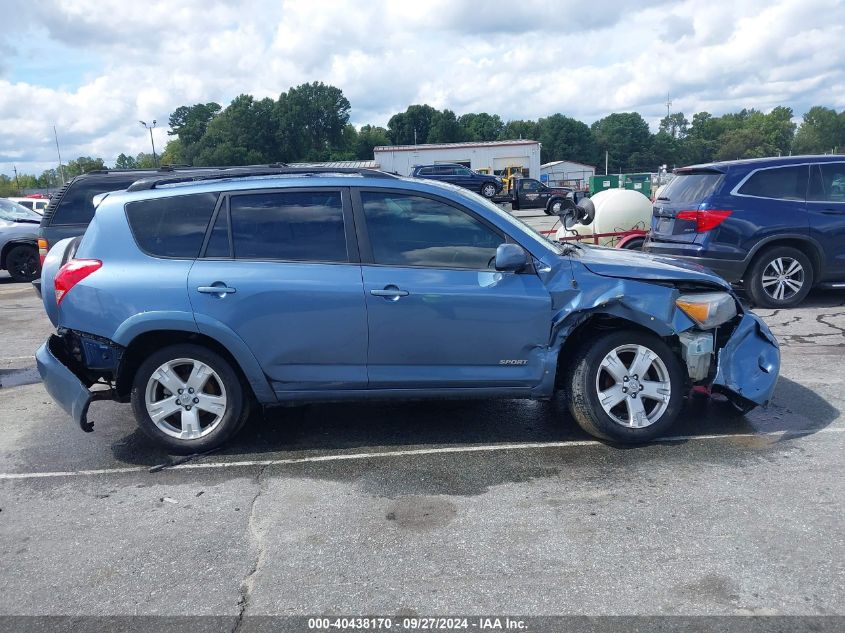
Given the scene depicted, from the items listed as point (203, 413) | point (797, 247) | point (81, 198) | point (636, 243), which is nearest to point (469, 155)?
point (636, 243)

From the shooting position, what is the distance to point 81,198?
10.1 m

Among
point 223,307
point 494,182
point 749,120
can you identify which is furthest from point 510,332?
point 749,120

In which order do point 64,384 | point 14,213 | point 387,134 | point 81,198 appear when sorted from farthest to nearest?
point 387,134
point 14,213
point 81,198
point 64,384

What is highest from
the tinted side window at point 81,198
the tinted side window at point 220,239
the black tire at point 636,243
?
the tinted side window at point 81,198

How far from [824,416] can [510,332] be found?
96.2 inches

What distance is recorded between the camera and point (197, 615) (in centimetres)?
298

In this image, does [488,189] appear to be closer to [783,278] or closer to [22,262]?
[22,262]

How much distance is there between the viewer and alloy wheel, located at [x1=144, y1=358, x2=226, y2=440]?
4.61m

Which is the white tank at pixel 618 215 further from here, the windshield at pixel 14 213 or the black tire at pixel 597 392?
the windshield at pixel 14 213

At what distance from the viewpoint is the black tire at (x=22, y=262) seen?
1364 centimetres

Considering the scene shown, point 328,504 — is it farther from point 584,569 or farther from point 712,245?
point 712,245

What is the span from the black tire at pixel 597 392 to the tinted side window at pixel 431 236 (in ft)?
2.90

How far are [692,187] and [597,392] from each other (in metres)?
5.21

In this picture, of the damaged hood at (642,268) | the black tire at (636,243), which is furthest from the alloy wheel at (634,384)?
the black tire at (636,243)
